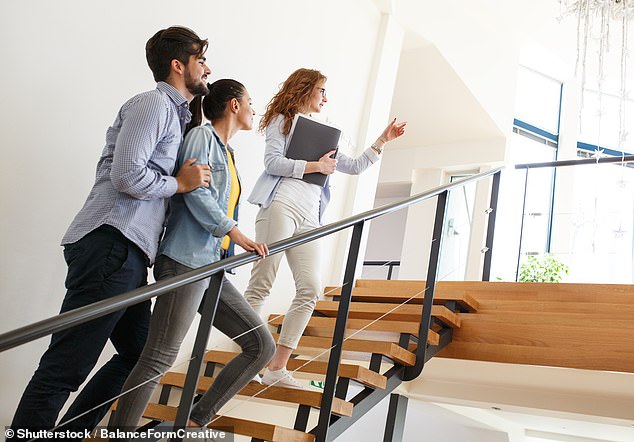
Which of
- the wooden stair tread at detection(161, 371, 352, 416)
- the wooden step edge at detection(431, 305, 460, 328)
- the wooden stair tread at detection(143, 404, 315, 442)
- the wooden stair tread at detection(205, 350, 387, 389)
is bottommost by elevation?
the wooden stair tread at detection(143, 404, 315, 442)

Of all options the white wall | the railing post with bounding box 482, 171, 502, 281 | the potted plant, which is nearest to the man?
the white wall

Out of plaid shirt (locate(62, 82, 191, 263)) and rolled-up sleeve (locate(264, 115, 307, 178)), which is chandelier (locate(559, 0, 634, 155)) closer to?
rolled-up sleeve (locate(264, 115, 307, 178))

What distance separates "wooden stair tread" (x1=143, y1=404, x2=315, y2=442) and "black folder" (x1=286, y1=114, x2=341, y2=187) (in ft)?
2.89

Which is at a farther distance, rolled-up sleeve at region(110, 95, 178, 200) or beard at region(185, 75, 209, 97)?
beard at region(185, 75, 209, 97)

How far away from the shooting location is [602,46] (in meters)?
5.41

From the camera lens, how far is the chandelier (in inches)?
204

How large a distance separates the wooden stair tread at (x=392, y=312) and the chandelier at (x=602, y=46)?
196cm

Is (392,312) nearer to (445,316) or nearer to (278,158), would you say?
(445,316)

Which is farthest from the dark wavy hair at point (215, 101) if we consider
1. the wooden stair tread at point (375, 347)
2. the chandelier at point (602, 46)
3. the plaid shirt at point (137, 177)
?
the chandelier at point (602, 46)

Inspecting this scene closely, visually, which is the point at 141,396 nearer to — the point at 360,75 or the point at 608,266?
the point at 360,75

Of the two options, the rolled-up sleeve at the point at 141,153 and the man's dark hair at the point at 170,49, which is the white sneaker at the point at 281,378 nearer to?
the rolled-up sleeve at the point at 141,153

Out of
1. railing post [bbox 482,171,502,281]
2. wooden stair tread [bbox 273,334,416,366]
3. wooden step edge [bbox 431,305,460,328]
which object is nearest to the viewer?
wooden stair tread [bbox 273,334,416,366]

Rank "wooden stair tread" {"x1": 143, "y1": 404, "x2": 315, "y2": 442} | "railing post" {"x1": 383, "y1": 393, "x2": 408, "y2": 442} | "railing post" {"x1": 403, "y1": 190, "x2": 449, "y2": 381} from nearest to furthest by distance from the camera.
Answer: "wooden stair tread" {"x1": 143, "y1": 404, "x2": 315, "y2": 442}
"railing post" {"x1": 403, "y1": 190, "x2": 449, "y2": 381}
"railing post" {"x1": 383, "y1": 393, "x2": 408, "y2": 442}

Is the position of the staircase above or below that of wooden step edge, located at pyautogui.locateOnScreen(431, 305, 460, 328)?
below
